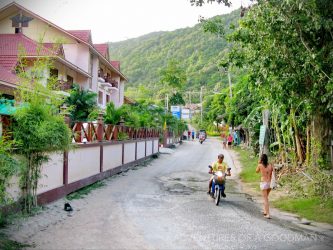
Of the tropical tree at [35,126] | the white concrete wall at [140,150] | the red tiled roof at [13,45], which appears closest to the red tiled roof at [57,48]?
the tropical tree at [35,126]

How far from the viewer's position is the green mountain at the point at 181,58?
318 feet

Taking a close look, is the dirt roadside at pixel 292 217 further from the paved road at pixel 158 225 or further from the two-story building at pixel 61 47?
the two-story building at pixel 61 47

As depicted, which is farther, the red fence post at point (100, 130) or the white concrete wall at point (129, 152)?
the white concrete wall at point (129, 152)

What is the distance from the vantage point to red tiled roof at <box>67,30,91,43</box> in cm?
3416

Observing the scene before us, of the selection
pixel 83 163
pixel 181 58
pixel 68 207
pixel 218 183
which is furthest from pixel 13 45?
pixel 181 58

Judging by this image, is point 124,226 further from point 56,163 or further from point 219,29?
point 219,29

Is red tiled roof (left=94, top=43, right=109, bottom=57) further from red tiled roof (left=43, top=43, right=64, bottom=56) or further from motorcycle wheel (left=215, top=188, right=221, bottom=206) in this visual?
motorcycle wheel (left=215, top=188, right=221, bottom=206)

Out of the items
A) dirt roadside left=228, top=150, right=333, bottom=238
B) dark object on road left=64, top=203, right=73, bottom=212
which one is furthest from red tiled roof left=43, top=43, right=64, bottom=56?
dirt roadside left=228, top=150, right=333, bottom=238

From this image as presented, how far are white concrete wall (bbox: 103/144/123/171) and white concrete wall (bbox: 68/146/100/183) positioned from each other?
1.06 m

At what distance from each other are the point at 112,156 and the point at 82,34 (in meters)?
19.8

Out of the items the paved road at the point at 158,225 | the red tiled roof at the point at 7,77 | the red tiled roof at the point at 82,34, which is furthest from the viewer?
the red tiled roof at the point at 82,34

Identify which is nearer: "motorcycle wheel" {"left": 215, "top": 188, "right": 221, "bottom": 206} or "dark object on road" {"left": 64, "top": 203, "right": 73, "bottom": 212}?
"dark object on road" {"left": 64, "top": 203, "right": 73, "bottom": 212}

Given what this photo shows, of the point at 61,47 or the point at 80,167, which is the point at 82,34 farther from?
the point at 80,167

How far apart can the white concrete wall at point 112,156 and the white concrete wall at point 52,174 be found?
5.00m
